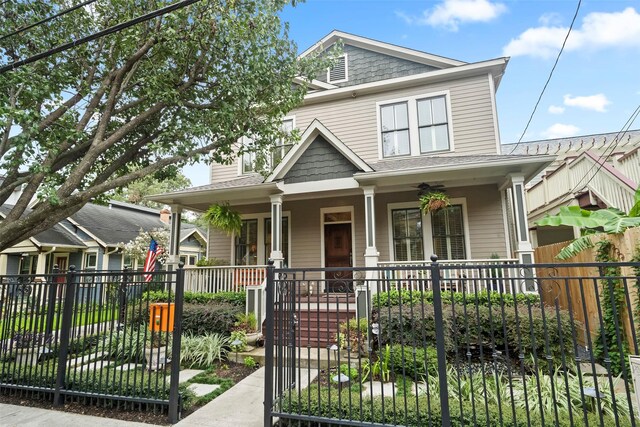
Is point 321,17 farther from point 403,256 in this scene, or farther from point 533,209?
point 533,209

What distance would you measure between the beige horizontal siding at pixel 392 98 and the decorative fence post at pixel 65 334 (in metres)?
7.18

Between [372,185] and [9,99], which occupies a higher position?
[9,99]

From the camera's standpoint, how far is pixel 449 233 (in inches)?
352

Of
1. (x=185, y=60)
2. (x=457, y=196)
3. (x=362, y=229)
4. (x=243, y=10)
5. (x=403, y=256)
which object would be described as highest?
(x=243, y=10)

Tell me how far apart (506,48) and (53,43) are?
11267 millimetres

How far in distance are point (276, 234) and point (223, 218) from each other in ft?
5.48

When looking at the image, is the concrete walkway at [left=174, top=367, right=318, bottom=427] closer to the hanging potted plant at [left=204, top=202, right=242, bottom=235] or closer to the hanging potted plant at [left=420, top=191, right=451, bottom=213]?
the hanging potted plant at [left=420, top=191, right=451, bottom=213]

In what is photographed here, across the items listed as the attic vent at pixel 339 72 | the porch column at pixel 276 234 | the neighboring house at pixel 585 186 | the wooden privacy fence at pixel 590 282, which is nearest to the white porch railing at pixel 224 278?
the porch column at pixel 276 234

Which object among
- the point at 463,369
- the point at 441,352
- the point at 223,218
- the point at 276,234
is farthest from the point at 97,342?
the point at 223,218

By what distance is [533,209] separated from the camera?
39.7 ft

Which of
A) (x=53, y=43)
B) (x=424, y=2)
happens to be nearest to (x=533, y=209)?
(x=424, y=2)

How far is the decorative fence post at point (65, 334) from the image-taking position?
452 cm

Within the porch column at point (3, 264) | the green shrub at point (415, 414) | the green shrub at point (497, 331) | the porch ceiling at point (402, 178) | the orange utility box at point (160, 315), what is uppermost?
the porch ceiling at point (402, 178)

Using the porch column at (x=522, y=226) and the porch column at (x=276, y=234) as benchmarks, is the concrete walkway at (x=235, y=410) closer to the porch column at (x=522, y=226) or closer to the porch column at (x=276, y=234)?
the porch column at (x=276, y=234)
